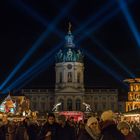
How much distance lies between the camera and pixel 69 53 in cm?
10719

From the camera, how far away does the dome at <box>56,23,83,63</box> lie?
10700cm

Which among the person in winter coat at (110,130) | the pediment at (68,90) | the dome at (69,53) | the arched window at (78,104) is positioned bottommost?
the person in winter coat at (110,130)

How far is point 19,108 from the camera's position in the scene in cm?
4047

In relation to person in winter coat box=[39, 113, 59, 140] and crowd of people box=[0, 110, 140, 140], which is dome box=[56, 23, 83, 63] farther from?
person in winter coat box=[39, 113, 59, 140]

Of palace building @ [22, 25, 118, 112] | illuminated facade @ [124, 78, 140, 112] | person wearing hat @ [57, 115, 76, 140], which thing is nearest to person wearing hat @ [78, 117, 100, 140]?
person wearing hat @ [57, 115, 76, 140]

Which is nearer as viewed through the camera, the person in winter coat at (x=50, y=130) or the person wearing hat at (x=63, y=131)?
the person in winter coat at (x=50, y=130)

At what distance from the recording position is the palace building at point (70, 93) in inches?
4119

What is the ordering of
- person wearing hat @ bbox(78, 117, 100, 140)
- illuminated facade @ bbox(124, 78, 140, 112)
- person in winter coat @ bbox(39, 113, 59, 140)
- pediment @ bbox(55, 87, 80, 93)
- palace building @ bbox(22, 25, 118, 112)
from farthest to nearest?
palace building @ bbox(22, 25, 118, 112)
pediment @ bbox(55, 87, 80, 93)
illuminated facade @ bbox(124, 78, 140, 112)
person in winter coat @ bbox(39, 113, 59, 140)
person wearing hat @ bbox(78, 117, 100, 140)

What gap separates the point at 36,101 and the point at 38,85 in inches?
279

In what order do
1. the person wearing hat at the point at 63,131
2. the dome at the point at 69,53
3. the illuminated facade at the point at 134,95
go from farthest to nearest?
the dome at the point at 69,53
the illuminated facade at the point at 134,95
the person wearing hat at the point at 63,131

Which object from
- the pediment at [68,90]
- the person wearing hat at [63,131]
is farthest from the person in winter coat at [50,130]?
the pediment at [68,90]

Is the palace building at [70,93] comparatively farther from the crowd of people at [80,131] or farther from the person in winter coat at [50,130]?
the person in winter coat at [50,130]

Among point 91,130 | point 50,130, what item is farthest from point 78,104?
point 91,130

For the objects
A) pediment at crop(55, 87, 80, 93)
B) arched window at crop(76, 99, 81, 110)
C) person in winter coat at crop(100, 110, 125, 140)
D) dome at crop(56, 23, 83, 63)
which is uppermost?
dome at crop(56, 23, 83, 63)
